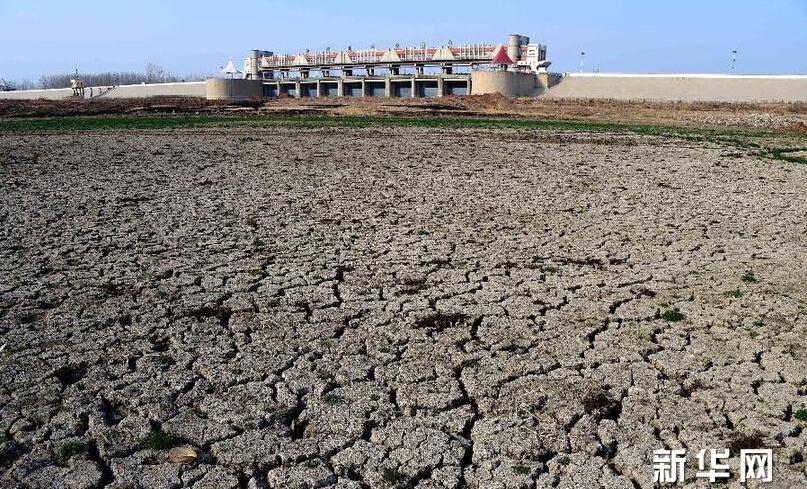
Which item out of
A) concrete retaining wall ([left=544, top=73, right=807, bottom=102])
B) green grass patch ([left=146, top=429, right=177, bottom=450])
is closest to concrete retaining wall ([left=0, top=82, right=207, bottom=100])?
concrete retaining wall ([left=544, top=73, right=807, bottom=102])

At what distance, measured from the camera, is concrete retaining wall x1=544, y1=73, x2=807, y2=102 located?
50094 millimetres

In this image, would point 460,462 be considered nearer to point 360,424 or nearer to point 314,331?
point 360,424

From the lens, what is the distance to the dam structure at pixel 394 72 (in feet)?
215

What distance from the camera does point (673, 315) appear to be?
17.5 feet

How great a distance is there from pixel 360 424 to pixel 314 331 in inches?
55.3

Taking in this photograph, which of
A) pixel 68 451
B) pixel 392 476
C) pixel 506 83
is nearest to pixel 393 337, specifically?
pixel 392 476

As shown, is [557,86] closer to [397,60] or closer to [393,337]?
[397,60]

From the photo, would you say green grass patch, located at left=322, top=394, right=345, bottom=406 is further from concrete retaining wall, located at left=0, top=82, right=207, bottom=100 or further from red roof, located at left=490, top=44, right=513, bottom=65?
concrete retaining wall, located at left=0, top=82, right=207, bottom=100

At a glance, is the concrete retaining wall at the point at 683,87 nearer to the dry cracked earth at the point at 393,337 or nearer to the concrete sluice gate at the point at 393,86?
the concrete sluice gate at the point at 393,86

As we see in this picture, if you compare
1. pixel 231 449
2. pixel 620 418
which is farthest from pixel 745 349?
pixel 231 449

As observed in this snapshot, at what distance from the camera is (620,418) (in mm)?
3771

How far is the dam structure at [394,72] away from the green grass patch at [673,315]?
5574 cm

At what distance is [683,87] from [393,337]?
56.3 meters

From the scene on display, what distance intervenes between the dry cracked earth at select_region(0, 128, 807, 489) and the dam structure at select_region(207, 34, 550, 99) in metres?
52.8
